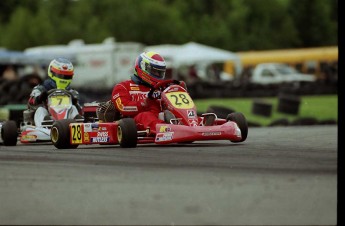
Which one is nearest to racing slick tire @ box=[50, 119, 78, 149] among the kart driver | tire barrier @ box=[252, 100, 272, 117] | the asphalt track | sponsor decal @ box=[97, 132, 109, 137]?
sponsor decal @ box=[97, 132, 109, 137]

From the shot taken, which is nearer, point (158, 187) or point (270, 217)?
point (270, 217)

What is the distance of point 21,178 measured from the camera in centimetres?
670

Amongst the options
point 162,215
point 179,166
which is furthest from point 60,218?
point 179,166

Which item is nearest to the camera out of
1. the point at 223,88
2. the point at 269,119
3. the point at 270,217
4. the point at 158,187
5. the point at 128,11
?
the point at 270,217

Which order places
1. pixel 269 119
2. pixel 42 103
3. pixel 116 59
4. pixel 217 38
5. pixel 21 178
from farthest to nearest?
1. pixel 217 38
2. pixel 116 59
3. pixel 269 119
4. pixel 42 103
5. pixel 21 178

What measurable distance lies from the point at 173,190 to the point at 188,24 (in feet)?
184

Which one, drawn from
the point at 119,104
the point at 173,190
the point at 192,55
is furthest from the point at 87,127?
the point at 192,55

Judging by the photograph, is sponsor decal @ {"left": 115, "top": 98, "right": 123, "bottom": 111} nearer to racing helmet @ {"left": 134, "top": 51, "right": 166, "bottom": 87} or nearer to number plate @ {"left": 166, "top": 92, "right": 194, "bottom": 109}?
racing helmet @ {"left": 134, "top": 51, "right": 166, "bottom": 87}

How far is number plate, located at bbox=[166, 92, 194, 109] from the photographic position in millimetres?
9618

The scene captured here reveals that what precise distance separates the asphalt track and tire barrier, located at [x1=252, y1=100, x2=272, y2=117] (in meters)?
13.4

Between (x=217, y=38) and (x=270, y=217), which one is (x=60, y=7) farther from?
(x=270, y=217)

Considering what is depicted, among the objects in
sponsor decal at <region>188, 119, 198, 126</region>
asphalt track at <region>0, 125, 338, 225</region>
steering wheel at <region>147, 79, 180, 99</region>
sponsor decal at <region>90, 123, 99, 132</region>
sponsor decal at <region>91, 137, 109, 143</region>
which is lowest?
sponsor decal at <region>91, 137, 109, 143</region>

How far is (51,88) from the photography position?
12055 mm

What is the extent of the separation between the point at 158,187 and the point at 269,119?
15651 millimetres
